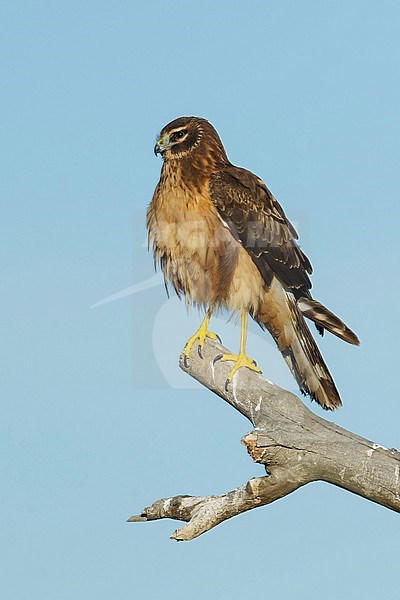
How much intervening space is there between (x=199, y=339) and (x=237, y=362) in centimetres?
64

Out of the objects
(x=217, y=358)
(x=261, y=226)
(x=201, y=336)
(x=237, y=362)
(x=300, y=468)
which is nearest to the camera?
(x=300, y=468)

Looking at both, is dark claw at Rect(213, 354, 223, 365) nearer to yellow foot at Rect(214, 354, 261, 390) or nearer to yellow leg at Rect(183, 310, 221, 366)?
yellow foot at Rect(214, 354, 261, 390)

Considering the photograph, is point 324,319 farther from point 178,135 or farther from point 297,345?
point 178,135

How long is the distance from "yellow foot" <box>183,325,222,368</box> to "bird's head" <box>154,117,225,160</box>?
1.48 m

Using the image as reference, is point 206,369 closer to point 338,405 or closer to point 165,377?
point 165,377

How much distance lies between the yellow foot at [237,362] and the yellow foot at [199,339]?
11.3 inches

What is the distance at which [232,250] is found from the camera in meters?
7.65

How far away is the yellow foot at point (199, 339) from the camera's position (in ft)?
25.6

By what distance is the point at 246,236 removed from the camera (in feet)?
25.1

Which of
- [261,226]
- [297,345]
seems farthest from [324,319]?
[261,226]

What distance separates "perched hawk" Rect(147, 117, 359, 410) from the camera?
7.66 metres

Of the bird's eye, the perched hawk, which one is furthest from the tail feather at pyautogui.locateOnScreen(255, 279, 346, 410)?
the bird's eye

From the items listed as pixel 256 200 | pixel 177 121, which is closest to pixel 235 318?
pixel 256 200

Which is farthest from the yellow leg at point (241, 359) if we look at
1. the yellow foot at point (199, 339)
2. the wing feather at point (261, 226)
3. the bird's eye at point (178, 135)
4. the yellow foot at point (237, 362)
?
the bird's eye at point (178, 135)
